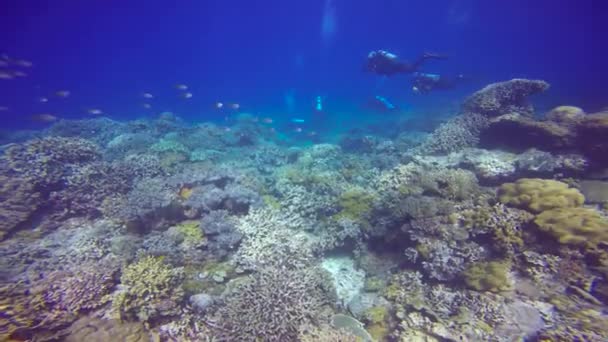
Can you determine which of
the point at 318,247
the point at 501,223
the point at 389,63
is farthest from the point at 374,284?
the point at 389,63

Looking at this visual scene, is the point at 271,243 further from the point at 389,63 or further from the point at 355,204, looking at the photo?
the point at 389,63

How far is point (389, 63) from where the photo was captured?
22281 millimetres

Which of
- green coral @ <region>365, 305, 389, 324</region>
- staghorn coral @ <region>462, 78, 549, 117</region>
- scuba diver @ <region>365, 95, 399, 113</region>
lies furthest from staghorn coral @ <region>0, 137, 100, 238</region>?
scuba diver @ <region>365, 95, 399, 113</region>

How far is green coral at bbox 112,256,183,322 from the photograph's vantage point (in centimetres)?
527

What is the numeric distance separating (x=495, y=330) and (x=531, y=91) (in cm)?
1081

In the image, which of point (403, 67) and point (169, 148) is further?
point (403, 67)

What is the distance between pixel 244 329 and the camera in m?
4.95

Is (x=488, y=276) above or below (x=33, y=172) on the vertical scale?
below

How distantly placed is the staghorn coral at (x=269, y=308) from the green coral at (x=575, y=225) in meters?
5.04

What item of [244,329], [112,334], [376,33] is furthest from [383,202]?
[376,33]

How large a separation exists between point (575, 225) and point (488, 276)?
2072mm

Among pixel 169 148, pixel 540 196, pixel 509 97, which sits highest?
pixel 509 97

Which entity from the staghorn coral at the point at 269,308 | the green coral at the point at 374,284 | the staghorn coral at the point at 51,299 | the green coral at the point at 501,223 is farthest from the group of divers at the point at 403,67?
the staghorn coral at the point at 51,299

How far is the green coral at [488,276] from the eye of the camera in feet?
18.4
